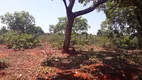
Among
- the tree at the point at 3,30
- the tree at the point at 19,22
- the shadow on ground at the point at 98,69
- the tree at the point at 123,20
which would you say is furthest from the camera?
the tree at the point at 19,22

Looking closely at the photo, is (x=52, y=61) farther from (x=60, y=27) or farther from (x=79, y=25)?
(x=60, y=27)

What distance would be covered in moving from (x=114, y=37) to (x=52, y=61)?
17.4 metres

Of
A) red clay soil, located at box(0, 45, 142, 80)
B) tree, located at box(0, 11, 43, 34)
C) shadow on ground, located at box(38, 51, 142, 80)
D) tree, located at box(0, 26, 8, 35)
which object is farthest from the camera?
tree, located at box(0, 11, 43, 34)

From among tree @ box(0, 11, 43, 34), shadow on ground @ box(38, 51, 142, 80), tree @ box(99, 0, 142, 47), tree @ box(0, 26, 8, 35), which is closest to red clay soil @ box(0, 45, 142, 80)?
shadow on ground @ box(38, 51, 142, 80)

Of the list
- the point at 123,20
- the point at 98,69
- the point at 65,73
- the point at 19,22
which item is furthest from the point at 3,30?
the point at 65,73

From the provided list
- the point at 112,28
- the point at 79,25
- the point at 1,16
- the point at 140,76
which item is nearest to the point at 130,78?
the point at 140,76

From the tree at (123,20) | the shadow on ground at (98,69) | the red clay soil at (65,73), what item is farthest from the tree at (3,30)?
the red clay soil at (65,73)

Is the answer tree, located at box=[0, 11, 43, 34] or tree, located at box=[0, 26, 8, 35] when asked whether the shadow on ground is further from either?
tree, located at box=[0, 11, 43, 34]

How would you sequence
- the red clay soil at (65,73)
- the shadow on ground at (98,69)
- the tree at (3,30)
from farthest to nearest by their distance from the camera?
the tree at (3,30)
the shadow on ground at (98,69)
the red clay soil at (65,73)

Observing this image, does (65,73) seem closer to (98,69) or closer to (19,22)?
(98,69)

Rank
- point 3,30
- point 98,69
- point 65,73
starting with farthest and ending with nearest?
point 3,30
point 98,69
point 65,73

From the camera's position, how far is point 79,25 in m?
39.4

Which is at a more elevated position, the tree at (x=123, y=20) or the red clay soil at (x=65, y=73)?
the tree at (x=123, y=20)

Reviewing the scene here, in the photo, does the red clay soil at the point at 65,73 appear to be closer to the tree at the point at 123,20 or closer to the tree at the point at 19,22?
the tree at the point at 123,20
